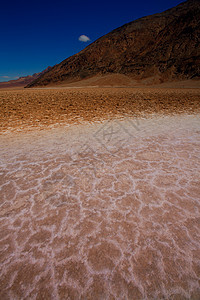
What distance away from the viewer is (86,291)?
64.9 inches

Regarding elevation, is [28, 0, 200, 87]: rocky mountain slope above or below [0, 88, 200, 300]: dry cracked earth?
above

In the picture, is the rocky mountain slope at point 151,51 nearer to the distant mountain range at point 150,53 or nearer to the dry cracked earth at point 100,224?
the distant mountain range at point 150,53

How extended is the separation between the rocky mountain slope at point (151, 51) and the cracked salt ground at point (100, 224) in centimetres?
5411

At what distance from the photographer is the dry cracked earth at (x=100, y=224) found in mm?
1711

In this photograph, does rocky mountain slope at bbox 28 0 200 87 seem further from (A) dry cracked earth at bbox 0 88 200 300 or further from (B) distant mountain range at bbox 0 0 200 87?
(A) dry cracked earth at bbox 0 88 200 300

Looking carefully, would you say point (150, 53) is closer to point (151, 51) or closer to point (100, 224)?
point (151, 51)

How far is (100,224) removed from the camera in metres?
2.37

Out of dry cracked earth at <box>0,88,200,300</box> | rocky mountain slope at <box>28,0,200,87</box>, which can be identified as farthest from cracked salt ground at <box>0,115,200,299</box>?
rocky mountain slope at <box>28,0,200,87</box>

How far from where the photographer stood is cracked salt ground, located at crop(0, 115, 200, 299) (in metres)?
1.71

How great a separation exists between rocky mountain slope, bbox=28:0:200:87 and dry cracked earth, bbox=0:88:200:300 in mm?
54012

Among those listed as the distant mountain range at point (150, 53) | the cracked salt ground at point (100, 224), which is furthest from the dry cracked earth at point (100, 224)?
the distant mountain range at point (150, 53)

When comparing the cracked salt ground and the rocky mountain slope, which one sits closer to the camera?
the cracked salt ground

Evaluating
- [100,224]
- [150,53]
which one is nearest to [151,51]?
[150,53]

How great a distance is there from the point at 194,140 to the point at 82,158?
13.6 ft
